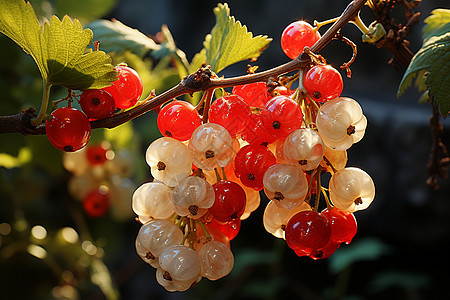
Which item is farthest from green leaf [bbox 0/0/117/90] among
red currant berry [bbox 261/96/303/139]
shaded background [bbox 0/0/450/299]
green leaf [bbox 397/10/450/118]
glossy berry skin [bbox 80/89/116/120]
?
shaded background [bbox 0/0/450/299]

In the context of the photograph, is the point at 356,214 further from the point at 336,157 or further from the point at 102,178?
the point at 336,157

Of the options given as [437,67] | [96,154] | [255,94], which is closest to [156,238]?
[255,94]

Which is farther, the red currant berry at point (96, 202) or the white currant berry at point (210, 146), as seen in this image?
the red currant berry at point (96, 202)

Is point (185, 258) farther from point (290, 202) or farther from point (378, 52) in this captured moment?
point (378, 52)

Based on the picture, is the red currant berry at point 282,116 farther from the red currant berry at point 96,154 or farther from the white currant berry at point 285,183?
the red currant berry at point 96,154

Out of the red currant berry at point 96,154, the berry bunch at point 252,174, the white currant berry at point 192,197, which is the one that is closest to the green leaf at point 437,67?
the berry bunch at point 252,174
